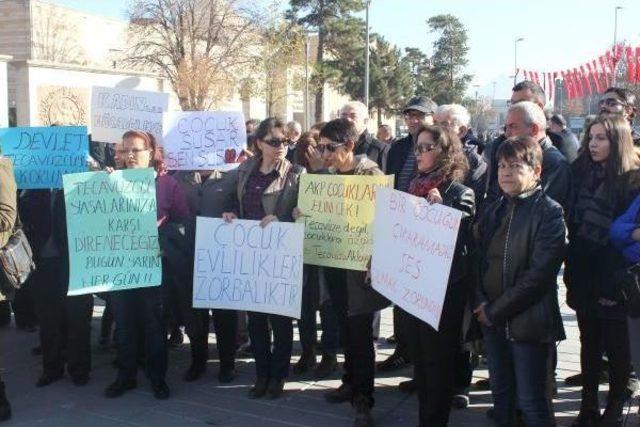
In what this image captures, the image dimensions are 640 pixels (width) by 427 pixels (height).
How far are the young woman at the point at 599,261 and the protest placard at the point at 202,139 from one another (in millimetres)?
2664

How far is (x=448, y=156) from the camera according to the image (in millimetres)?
3879

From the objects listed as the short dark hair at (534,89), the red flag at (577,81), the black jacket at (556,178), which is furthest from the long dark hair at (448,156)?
the red flag at (577,81)

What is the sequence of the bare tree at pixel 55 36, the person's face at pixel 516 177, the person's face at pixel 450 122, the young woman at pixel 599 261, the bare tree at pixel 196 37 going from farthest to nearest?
the bare tree at pixel 55 36 < the bare tree at pixel 196 37 < the person's face at pixel 450 122 < the young woman at pixel 599 261 < the person's face at pixel 516 177

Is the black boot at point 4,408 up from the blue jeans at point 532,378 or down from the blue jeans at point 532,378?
down

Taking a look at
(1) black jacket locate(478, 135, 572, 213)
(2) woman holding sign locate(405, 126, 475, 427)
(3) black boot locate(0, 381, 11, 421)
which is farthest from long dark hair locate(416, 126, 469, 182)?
(3) black boot locate(0, 381, 11, 421)

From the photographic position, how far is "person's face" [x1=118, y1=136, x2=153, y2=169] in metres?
4.98

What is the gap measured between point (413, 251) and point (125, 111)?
3.34 m

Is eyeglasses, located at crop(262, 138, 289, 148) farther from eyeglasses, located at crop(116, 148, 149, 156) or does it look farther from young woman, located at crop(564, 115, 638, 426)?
young woman, located at crop(564, 115, 638, 426)

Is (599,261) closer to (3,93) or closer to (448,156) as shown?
(448,156)

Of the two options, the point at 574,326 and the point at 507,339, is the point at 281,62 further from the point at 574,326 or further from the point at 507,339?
the point at 507,339

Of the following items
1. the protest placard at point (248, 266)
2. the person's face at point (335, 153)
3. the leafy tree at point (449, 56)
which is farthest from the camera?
the leafy tree at point (449, 56)

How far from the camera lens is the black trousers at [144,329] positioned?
4.96 m

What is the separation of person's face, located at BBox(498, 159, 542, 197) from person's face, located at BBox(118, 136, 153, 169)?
8.53 feet

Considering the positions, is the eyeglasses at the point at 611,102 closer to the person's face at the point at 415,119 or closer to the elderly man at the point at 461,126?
the elderly man at the point at 461,126
